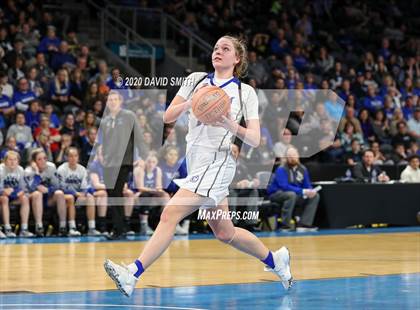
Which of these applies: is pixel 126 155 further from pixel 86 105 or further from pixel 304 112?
pixel 304 112

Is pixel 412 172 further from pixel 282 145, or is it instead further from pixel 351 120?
pixel 282 145

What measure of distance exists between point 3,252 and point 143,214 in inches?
153

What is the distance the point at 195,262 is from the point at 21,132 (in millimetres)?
5914

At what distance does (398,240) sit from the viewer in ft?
46.7

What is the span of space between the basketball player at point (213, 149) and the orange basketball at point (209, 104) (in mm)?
68

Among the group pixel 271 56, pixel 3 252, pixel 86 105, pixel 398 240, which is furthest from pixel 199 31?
pixel 3 252

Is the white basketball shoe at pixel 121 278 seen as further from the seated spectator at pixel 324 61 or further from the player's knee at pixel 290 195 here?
the seated spectator at pixel 324 61

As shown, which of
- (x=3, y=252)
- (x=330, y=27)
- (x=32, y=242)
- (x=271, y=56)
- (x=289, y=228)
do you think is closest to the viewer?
(x=3, y=252)

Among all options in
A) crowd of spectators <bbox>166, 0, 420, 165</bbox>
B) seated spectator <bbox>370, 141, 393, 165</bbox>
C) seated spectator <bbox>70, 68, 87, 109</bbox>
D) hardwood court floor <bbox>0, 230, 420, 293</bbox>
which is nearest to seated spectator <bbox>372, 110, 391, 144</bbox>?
crowd of spectators <bbox>166, 0, 420, 165</bbox>

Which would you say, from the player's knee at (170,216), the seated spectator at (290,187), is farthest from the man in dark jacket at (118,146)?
the player's knee at (170,216)

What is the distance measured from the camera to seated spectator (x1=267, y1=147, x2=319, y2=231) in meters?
16.1

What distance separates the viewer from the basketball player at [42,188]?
1455cm

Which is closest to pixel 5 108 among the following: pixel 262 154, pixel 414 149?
pixel 262 154

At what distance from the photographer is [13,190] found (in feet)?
47.7
